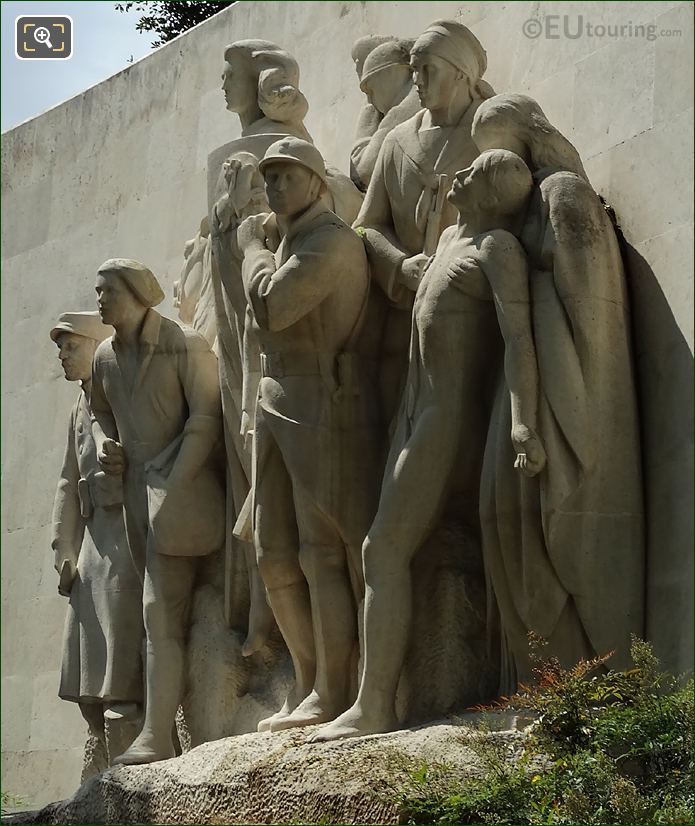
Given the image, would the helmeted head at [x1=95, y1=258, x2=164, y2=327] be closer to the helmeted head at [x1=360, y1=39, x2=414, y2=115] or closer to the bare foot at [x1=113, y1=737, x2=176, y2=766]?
the helmeted head at [x1=360, y1=39, x2=414, y2=115]

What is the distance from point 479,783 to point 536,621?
873 millimetres

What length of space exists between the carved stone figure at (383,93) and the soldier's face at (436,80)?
594mm

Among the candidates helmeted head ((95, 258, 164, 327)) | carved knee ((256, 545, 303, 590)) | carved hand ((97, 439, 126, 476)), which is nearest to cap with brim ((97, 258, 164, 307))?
helmeted head ((95, 258, 164, 327))

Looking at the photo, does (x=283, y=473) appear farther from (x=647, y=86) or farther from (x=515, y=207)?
(x=647, y=86)

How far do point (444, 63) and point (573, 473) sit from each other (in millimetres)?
2115

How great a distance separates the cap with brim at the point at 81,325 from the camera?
10.7 metres

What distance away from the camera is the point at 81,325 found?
10.7 m

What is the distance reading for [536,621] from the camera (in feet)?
25.7

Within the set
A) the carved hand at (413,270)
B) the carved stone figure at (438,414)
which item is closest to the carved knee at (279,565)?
the carved stone figure at (438,414)

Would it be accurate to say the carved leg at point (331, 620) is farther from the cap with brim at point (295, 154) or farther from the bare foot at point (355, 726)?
the cap with brim at point (295, 154)

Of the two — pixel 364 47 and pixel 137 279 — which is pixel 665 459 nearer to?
pixel 364 47

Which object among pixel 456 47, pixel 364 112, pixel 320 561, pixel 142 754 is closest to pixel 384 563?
pixel 320 561

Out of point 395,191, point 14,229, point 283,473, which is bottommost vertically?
point 283,473

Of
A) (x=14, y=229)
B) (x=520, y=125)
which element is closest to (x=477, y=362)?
(x=520, y=125)
